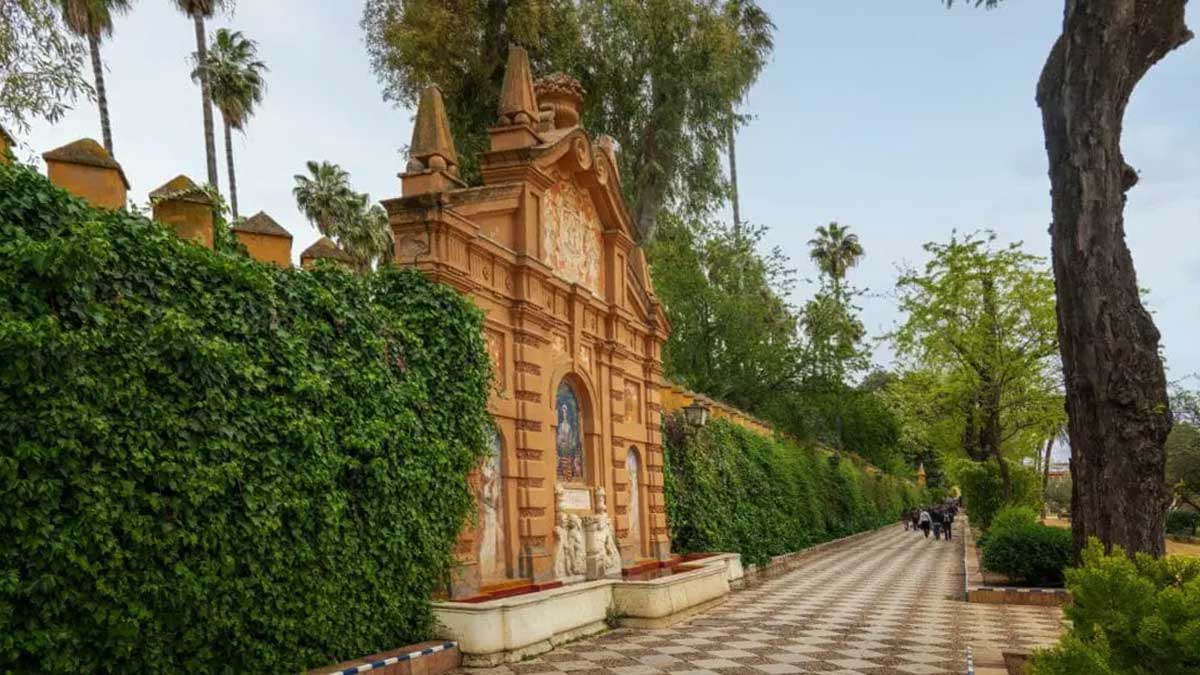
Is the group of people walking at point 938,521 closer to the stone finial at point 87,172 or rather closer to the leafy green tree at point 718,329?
the leafy green tree at point 718,329

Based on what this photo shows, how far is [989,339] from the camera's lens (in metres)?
21.7

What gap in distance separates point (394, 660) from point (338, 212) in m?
28.2

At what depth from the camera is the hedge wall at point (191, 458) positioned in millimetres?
5449

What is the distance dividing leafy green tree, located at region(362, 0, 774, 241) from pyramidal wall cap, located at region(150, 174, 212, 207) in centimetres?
1588

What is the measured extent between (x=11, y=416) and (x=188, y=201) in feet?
8.61

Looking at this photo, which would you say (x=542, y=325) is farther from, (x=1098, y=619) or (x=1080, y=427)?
(x=1098, y=619)

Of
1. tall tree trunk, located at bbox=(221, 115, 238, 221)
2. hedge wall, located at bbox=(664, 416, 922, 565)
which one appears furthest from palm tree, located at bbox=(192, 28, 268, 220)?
hedge wall, located at bbox=(664, 416, 922, 565)

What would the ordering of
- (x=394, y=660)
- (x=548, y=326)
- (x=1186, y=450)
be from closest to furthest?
(x=394, y=660), (x=548, y=326), (x=1186, y=450)

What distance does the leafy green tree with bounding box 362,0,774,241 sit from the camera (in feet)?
76.2

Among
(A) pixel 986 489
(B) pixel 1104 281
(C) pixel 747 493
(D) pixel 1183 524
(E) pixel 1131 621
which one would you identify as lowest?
(D) pixel 1183 524

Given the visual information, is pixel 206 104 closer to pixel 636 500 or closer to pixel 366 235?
pixel 366 235

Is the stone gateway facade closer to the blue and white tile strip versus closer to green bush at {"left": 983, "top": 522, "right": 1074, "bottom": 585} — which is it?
the blue and white tile strip

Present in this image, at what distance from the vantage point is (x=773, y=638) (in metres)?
11.0

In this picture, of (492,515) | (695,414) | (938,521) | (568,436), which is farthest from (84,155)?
(938,521)
